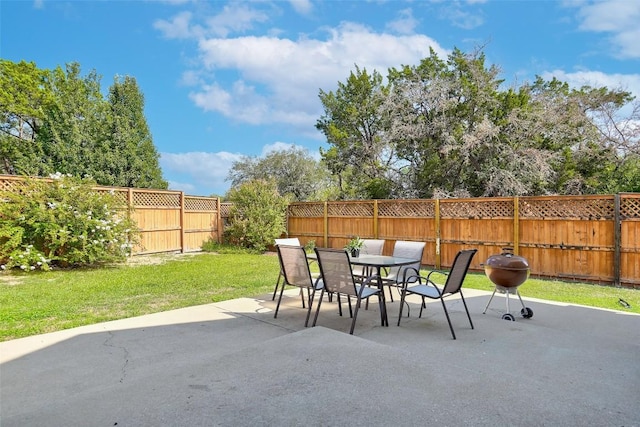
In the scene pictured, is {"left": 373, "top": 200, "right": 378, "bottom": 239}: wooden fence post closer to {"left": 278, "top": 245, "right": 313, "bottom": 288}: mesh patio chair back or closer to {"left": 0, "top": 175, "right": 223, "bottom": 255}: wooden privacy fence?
{"left": 0, "top": 175, "right": 223, "bottom": 255}: wooden privacy fence

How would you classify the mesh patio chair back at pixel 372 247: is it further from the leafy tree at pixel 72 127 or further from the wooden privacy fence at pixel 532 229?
the leafy tree at pixel 72 127

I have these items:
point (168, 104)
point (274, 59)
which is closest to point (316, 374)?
point (274, 59)

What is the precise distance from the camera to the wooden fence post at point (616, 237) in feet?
23.9

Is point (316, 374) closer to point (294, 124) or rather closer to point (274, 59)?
point (274, 59)

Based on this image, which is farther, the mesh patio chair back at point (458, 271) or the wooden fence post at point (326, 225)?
the wooden fence post at point (326, 225)

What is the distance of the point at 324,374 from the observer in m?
2.47

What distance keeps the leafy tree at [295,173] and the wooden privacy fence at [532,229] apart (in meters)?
11.4

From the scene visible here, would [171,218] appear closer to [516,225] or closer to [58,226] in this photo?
[58,226]

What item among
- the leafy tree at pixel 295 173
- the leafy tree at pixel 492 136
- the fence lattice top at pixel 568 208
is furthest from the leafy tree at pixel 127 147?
the fence lattice top at pixel 568 208

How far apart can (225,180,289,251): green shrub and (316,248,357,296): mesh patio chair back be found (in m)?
8.66

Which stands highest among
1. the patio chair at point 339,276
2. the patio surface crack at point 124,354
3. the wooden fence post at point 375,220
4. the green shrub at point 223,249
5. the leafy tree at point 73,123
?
the leafy tree at point 73,123

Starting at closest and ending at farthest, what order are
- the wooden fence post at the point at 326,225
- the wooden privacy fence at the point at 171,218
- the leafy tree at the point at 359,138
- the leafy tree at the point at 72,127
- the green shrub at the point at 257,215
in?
the wooden privacy fence at the point at 171,218
the wooden fence post at the point at 326,225
the green shrub at the point at 257,215
the leafy tree at the point at 359,138
the leafy tree at the point at 72,127

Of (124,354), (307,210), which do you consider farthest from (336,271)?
(307,210)

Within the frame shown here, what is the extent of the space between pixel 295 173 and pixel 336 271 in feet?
62.9
